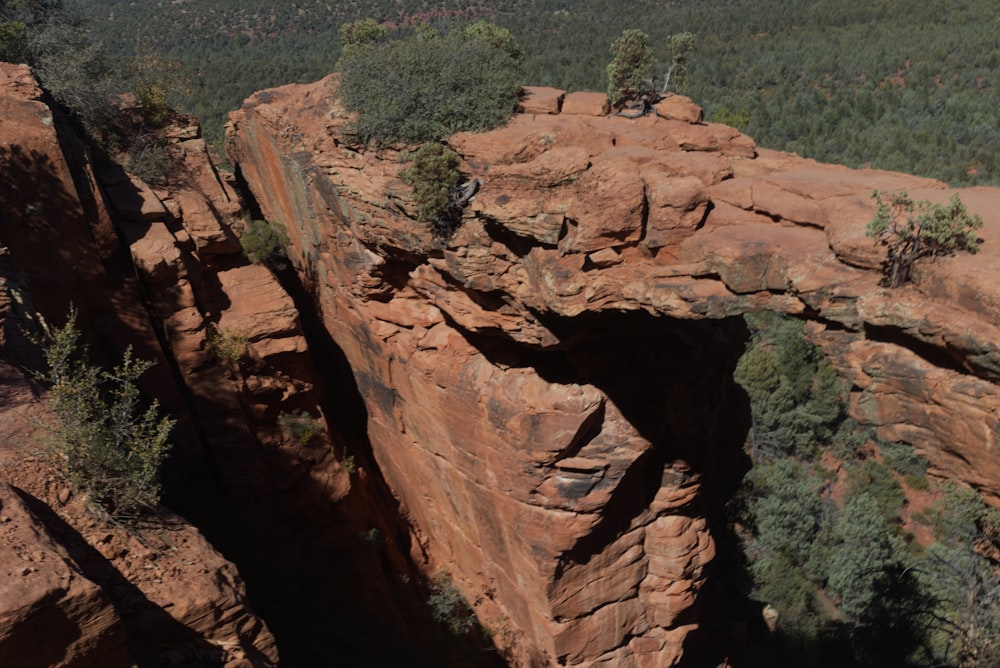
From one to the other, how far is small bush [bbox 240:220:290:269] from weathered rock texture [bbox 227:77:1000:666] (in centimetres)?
50

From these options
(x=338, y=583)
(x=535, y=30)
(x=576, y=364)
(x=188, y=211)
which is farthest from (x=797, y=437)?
(x=535, y=30)

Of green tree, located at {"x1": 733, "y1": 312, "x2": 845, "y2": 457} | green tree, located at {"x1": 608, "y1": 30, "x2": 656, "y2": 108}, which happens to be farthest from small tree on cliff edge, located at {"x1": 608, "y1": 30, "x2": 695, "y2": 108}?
green tree, located at {"x1": 733, "y1": 312, "x2": 845, "y2": 457}

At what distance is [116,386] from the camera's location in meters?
Result: 10.4

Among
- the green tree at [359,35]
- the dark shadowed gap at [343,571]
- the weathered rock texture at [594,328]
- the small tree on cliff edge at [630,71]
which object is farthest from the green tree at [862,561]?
the green tree at [359,35]

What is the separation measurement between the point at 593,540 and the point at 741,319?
16.0ft

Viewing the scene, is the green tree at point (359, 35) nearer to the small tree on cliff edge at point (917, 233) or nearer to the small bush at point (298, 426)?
the small bush at point (298, 426)

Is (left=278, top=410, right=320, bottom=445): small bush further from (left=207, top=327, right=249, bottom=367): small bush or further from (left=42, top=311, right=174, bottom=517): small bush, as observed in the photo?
(left=42, top=311, right=174, bottom=517): small bush

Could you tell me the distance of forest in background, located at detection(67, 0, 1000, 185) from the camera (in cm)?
3284

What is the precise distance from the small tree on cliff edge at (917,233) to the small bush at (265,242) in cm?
1081

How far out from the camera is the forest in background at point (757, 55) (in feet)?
108

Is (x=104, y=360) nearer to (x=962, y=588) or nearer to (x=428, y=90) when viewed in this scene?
(x=428, y=90)

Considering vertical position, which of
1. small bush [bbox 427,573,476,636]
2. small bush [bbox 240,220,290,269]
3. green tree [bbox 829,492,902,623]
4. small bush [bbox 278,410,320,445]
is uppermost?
small bush [bbox 240,220,290,269]

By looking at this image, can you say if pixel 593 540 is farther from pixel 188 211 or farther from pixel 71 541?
pixel 188 211

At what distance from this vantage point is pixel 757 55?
145ft
